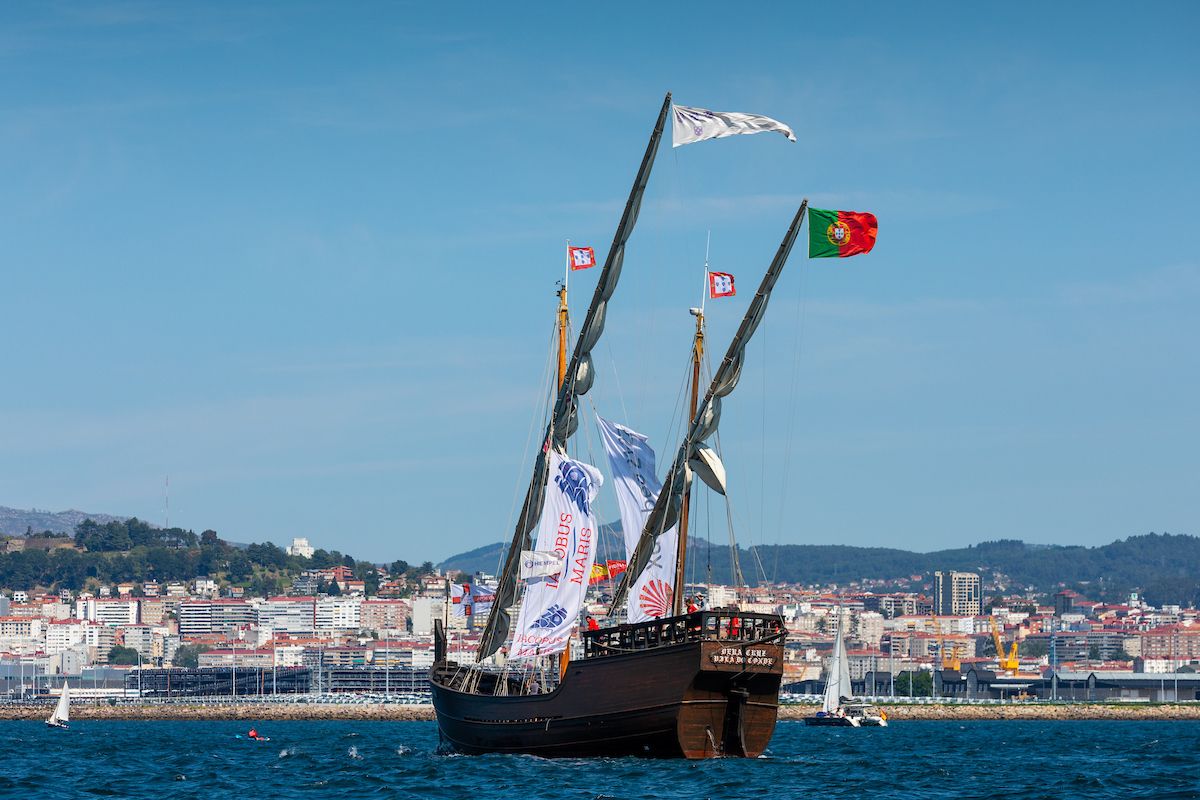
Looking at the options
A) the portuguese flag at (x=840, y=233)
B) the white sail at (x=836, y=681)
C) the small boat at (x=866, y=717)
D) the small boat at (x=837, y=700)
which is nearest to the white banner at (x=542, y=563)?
the portuguese flag at (x=840, y=233)

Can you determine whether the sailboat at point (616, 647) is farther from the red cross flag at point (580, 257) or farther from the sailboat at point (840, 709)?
the sailboat at point (840, 709)

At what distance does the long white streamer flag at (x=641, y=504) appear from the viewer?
2432 inches

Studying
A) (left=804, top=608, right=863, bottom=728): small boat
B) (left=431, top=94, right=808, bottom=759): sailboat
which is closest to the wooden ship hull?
(left=431, top=94, right=808, bottom=759): sailboat

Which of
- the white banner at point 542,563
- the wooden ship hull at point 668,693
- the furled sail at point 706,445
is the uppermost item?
the furled sail at point 706,445

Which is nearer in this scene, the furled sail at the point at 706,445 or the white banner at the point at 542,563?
the furled sail at the point at 706,445

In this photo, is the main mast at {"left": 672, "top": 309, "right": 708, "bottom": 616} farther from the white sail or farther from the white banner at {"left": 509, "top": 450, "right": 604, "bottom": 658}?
the white sail

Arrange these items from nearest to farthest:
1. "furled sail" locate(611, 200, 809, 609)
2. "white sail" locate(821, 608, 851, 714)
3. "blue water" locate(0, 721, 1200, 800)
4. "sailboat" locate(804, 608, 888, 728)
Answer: "blue water" locate(0, 721, 1200, 800)
"furled sail" locate(611, 200, 809, 609)
"sailboat" locate(804, 608, 888, 728)
"white sail" locate(821, 608, 851, 714)

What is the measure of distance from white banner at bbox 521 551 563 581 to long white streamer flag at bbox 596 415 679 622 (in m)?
2.65

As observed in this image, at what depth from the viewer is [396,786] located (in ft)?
170

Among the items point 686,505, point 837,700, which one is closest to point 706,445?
point 686,505

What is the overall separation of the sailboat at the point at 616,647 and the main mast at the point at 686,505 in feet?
0.35

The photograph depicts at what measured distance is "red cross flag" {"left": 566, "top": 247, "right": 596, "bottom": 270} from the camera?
64375mm

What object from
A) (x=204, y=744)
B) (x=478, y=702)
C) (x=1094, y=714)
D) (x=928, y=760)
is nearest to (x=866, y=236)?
(x=478, y=702)

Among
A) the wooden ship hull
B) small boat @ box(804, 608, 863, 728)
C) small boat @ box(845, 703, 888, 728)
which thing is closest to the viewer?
the wooden ship hull
